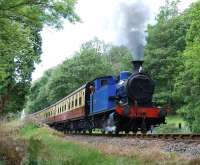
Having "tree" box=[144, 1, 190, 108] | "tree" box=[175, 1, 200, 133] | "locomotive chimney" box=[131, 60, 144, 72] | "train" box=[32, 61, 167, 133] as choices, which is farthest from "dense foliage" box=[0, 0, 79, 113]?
"tree" box=[144, 1, 190, 108]

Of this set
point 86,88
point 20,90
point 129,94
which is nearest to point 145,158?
point 129,94

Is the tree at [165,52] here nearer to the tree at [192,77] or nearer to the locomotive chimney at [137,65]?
the tree at [192,77]

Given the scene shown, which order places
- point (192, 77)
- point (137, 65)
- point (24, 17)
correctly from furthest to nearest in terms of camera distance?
point (192, 77)
point (137, 65)
point (24, 17)

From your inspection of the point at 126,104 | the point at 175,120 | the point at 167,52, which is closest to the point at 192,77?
the point at 175,120

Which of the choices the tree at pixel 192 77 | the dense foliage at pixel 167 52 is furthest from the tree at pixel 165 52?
the tree at pixel 192 77

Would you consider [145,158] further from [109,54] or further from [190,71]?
[109,54]

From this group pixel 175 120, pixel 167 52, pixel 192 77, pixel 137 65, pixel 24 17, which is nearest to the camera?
pixel 24 17

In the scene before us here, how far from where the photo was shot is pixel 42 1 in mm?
15516

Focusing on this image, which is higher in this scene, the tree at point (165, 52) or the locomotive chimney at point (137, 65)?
the tree at point (165, 52)

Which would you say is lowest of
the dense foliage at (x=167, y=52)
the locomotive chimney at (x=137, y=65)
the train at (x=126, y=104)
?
the train at (x=126, y=104)

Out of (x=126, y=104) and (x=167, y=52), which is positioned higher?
(x=167, y=52)

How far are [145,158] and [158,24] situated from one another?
61.5 m

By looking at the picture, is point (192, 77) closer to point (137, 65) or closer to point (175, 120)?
point (175, 120)

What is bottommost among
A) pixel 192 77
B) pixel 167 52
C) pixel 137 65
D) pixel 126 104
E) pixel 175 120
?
pixel 126 104
